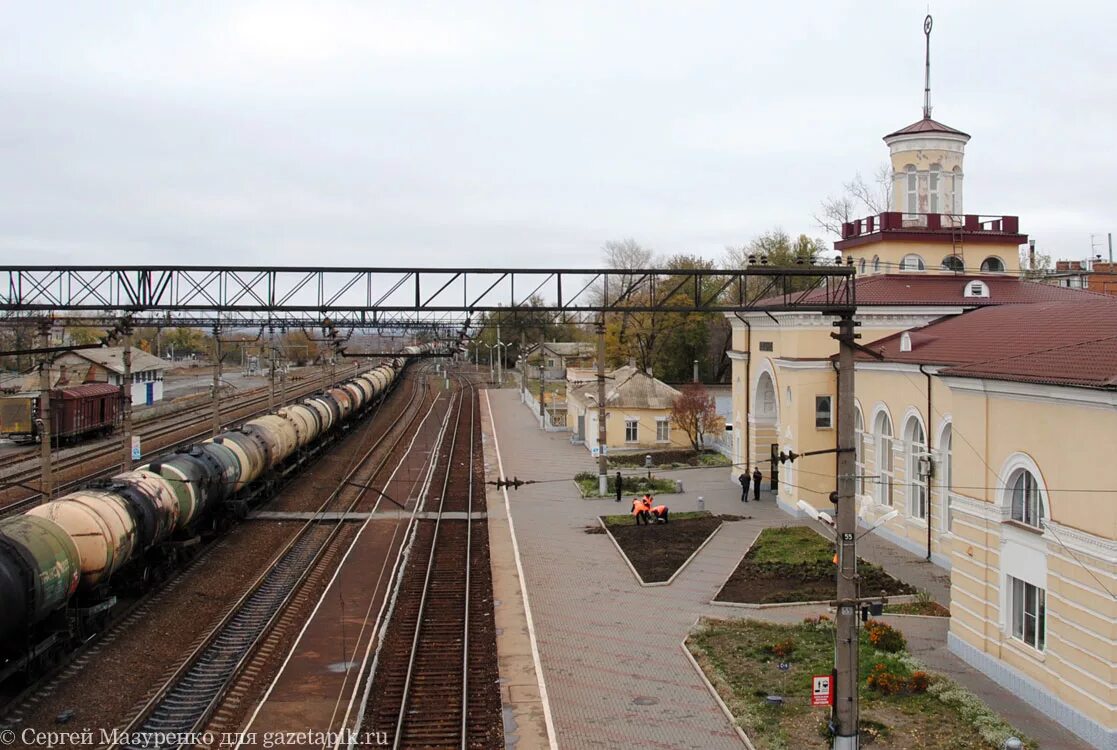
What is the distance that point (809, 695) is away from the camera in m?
15.1

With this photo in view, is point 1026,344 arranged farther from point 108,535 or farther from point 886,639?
point 108,535

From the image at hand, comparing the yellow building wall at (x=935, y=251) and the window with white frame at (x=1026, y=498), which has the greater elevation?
the yellow building wall at (x=935, y=251)

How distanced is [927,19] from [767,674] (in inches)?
1033

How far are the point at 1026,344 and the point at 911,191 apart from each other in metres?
15.2

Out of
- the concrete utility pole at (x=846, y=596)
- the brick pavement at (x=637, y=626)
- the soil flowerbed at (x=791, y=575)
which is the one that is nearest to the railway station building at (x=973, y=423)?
the brick pavement at (x=637, y=626)

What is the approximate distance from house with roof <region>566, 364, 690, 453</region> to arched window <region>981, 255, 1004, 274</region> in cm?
1688

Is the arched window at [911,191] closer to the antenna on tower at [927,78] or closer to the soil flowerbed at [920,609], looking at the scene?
the antenna on tower at [927,78]

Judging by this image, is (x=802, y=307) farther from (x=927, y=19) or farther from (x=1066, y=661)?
(x=927, y=19)

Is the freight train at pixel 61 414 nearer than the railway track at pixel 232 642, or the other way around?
the railway track at pixel 232 642

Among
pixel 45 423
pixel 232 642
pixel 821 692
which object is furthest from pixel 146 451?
pixel 821 692

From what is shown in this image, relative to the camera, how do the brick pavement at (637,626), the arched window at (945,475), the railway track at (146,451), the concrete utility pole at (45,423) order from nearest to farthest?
1. the brick pavement at (637,626)
2. the concrete utility pole at (45,423)
3. the arched window at (945,475)
4. the railway track at (146,451)

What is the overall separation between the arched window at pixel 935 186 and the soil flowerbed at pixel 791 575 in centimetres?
1311

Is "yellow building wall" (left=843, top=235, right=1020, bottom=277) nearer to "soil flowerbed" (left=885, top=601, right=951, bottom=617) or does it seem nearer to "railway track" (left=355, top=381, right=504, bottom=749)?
"soil flowerbed" (left=885, top=601, right=951, bottom=617)

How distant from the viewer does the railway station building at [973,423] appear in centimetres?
1377
